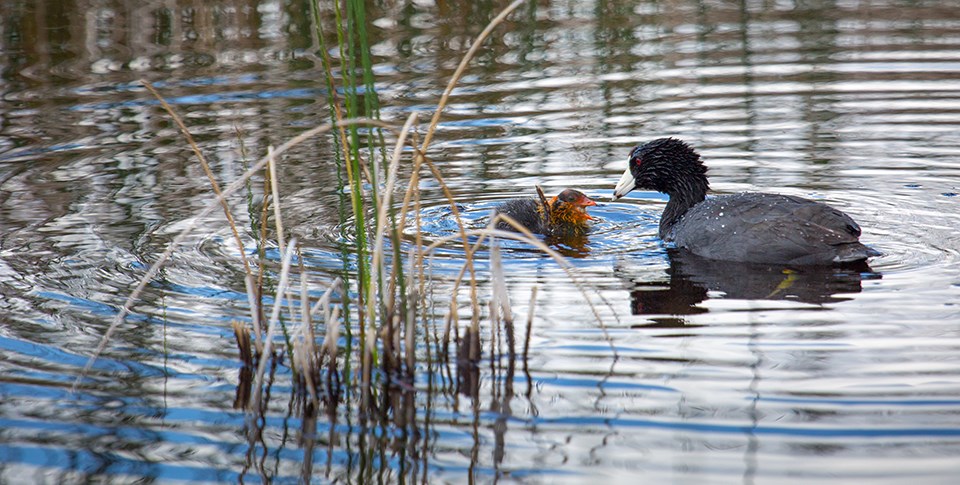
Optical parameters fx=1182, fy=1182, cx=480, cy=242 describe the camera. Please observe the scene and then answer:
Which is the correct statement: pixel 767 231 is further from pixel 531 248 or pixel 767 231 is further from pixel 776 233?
pixel 531 248

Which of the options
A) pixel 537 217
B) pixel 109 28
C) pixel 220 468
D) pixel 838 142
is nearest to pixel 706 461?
pixel 220 468

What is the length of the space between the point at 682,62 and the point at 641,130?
2.68 meters

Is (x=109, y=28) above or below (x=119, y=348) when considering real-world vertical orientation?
above

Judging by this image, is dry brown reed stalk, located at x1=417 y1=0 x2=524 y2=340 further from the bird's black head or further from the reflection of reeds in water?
the bird's black head

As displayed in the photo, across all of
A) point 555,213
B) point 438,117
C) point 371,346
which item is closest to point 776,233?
point 555,213

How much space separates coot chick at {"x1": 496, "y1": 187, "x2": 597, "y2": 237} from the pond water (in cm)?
16

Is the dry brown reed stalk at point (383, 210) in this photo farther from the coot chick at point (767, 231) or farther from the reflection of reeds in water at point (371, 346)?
→ the coot chick at point (767, 231)

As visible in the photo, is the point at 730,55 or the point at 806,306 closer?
the point at 806,306

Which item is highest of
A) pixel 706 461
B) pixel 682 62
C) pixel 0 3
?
pixel 0 3

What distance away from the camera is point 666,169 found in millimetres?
8211

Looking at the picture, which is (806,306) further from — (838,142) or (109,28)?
(109,28)

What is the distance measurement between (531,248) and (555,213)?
0.55 m

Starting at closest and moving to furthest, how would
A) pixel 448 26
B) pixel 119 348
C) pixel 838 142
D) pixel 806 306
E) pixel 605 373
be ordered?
1. pixel 605 373
2. pixel 119 348
3. pixel 806 306
4. pixel 838 142
5. pixel 448 26

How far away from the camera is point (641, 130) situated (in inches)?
405
